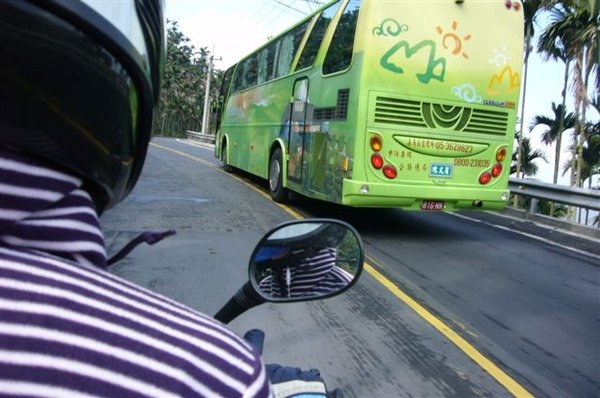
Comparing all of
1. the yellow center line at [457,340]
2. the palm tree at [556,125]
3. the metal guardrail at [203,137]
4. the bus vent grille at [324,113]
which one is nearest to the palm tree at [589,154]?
the palm tree at [556,125]

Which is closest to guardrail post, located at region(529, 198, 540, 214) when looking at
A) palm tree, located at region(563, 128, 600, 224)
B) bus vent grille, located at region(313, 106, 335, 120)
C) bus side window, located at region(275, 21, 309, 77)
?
bus vent grille, located at region(313, 106, 335, 120)

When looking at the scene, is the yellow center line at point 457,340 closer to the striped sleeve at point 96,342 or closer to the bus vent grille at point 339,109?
the bus vent grille at point 339,109

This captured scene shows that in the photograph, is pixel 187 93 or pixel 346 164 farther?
pixel 187 93

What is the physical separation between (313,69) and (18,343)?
865 cm

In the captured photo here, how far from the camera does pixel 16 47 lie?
2.33ft

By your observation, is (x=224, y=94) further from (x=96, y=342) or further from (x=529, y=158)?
(x=96, y=342)

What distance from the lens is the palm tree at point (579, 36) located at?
1609cm

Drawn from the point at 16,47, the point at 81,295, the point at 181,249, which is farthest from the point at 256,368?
the point at 181,249

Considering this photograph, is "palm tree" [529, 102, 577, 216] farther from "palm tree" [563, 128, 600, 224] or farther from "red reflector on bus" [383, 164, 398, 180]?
"red reflector on bus" [383, 164, 398, 180]

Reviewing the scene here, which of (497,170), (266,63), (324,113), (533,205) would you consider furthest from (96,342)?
(266,63)

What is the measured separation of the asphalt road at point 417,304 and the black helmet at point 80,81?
2.80 m

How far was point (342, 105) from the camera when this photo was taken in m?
7.85

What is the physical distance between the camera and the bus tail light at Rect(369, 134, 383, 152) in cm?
748

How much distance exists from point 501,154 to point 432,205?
1.27 meters
